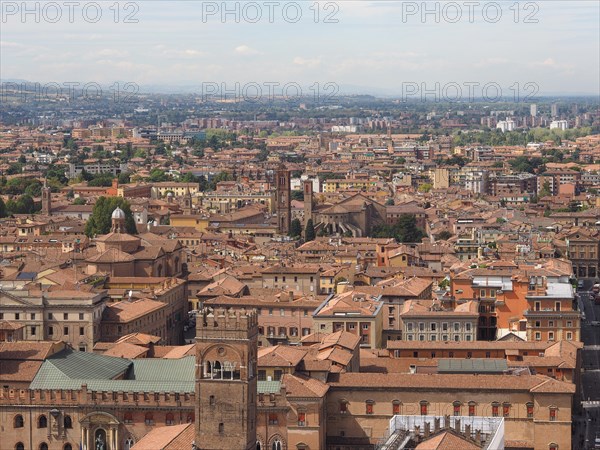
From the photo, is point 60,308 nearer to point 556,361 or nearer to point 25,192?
point 556,361

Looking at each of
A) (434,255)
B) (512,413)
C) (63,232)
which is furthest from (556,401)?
(63,232)

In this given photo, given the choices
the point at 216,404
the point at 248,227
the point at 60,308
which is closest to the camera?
the point at 216,404

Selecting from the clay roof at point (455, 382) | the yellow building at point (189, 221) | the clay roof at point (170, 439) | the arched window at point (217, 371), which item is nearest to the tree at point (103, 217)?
the yellow building at point (189, 221)

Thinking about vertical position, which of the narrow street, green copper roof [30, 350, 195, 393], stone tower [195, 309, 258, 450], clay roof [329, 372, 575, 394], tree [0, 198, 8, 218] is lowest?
tree [0, 198, 8, 218]

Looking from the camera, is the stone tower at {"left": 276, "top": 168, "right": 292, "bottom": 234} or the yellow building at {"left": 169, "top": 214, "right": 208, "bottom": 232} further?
the stone tower at {"left": 276, "top": 168, "right": 292, "bottom": 234}

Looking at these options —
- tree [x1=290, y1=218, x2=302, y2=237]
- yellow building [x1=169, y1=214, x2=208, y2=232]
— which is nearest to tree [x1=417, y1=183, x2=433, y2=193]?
tree [x1=290, y1=218, x2=302, y2=237]

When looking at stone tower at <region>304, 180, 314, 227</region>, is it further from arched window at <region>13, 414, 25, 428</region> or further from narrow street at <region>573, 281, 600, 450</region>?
arched window at <region>13, 414, 25, 428</region>
